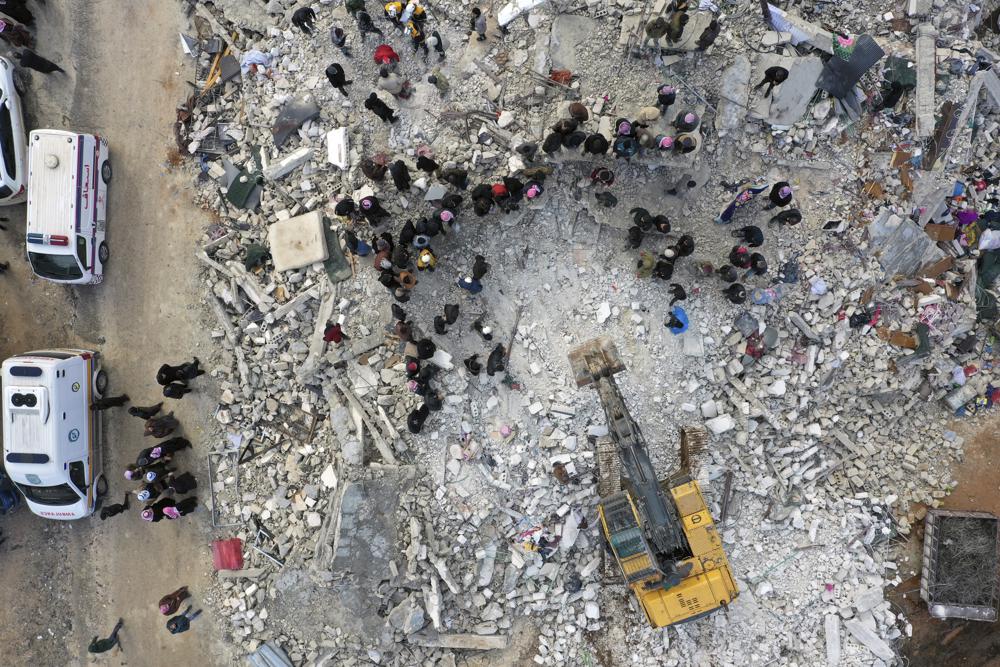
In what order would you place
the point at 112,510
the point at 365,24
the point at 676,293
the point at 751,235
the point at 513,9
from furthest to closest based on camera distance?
the point at 112,510, the point at 513,9, the point at 365,24, the point at 676,293, the point at 751,235

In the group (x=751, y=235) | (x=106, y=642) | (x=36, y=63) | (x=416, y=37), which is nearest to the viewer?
(x=751, y=235)

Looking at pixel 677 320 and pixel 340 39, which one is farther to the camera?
pixel 340 39

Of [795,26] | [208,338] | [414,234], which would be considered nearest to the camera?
[414,234]

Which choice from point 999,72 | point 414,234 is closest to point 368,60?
point 414,234

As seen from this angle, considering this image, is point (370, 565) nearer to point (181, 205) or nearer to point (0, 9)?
point (181, 205)

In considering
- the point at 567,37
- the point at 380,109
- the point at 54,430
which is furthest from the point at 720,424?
the point at 54,430

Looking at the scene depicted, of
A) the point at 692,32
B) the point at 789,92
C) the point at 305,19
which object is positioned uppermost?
the point at 692,32

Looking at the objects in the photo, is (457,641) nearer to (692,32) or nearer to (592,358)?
(592,358)

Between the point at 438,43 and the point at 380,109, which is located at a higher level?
the point at 438,43

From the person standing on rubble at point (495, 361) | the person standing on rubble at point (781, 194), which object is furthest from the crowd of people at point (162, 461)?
the person standing on rubble at point (781, 194)
